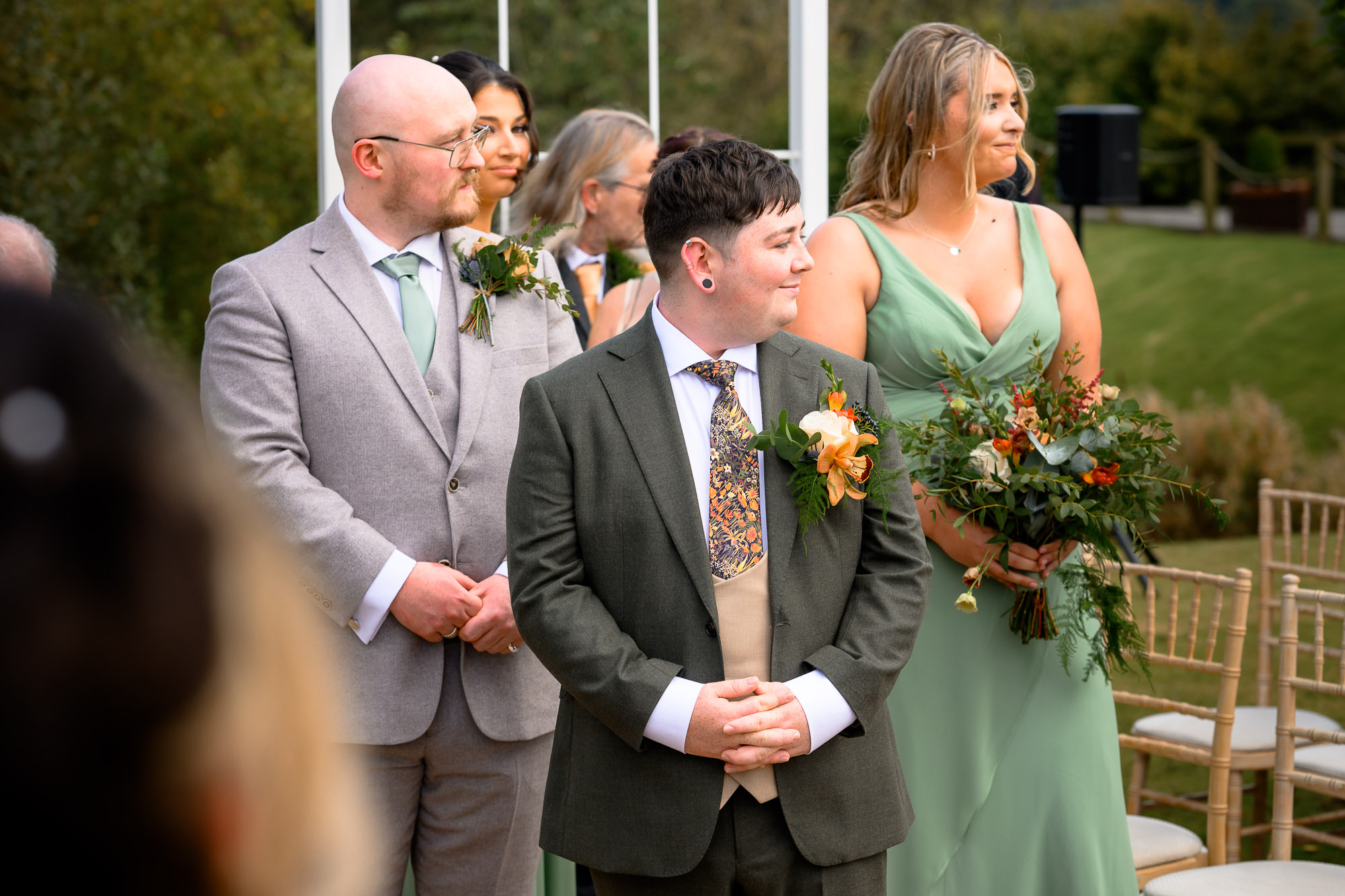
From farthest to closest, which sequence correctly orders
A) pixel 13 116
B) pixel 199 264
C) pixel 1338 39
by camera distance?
1. pixel 199 264
2. pixel 13 116
3. pixel 1338 39

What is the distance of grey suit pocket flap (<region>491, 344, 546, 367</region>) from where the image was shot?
3.03 meters

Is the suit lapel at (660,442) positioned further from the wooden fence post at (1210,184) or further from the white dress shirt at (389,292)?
the wooden fence post at (1210,184)

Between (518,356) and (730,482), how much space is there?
2.64 ft

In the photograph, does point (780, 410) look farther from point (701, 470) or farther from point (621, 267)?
point (621, 267)

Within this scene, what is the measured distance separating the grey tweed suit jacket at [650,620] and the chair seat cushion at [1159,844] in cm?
153

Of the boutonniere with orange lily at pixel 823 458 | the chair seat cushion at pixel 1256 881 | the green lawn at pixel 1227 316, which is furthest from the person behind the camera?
the green lawn at pixel 1227 316

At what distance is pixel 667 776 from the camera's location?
2.35 m

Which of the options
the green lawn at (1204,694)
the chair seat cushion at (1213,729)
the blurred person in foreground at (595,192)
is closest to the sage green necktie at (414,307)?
the blurred person in foreground at (595,192)

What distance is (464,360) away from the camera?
2.96 m

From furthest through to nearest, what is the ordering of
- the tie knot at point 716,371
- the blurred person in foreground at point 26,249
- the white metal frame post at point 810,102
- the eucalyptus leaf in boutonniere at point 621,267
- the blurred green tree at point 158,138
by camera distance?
the blurred green tree at point 158,138 → the white metal frame post at point 810,102 → the eucalyptus leaf in boutonniere at point 621,267 → the blurred person in foreground at point 26,249 → the tie knot at point 716,371

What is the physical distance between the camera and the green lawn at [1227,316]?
17.5 m

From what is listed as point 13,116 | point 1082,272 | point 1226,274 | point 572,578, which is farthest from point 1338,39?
point 1226,274

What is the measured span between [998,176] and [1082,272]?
1.19 feet

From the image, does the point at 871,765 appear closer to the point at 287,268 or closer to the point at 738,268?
the point at 738,268
